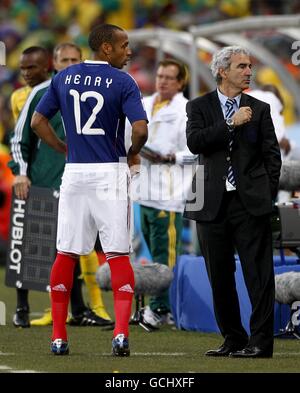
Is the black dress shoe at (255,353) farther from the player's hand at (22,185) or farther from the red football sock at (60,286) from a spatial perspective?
the player's hand at (22,185)

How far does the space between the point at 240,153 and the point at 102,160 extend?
85 cm

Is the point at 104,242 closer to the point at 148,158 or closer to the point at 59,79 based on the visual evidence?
the point at 59,79

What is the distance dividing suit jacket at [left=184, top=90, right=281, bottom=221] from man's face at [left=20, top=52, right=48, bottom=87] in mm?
2616

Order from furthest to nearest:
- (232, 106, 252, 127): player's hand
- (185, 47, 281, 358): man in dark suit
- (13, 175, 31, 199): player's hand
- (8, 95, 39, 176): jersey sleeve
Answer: (13, 175, 31, 199): player's hand
(8, 95, 39, 176): jersey sleeve
(185, 47, 281, 358): man in dark suit
(232, 106, 252, 127): player's hand

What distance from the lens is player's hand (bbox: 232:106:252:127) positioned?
26.7 ft

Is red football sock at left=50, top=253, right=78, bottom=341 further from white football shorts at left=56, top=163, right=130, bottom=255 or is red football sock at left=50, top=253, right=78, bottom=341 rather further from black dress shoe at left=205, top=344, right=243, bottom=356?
black dress shoe at left=205, top=344, right=243, bottom=356

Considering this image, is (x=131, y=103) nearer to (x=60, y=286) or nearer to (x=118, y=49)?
(x=118, y=49)

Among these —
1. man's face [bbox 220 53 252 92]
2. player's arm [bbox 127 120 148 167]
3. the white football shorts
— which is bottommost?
the white football shorts

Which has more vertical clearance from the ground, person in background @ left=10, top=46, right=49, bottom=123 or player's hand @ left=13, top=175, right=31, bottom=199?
person in background @ left=10, top=46, right=49, bottom=123

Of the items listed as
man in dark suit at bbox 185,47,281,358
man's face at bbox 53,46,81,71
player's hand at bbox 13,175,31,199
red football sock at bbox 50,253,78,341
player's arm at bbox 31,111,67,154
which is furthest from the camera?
man's face at bbox 53,46,81,71

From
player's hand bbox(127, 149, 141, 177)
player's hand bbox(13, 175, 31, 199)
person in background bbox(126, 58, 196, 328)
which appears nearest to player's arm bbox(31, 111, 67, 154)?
player's hand bbox(127, 149, 141, 177)

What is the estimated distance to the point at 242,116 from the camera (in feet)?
26.7

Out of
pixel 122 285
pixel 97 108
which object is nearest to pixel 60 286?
pixel 122 285
